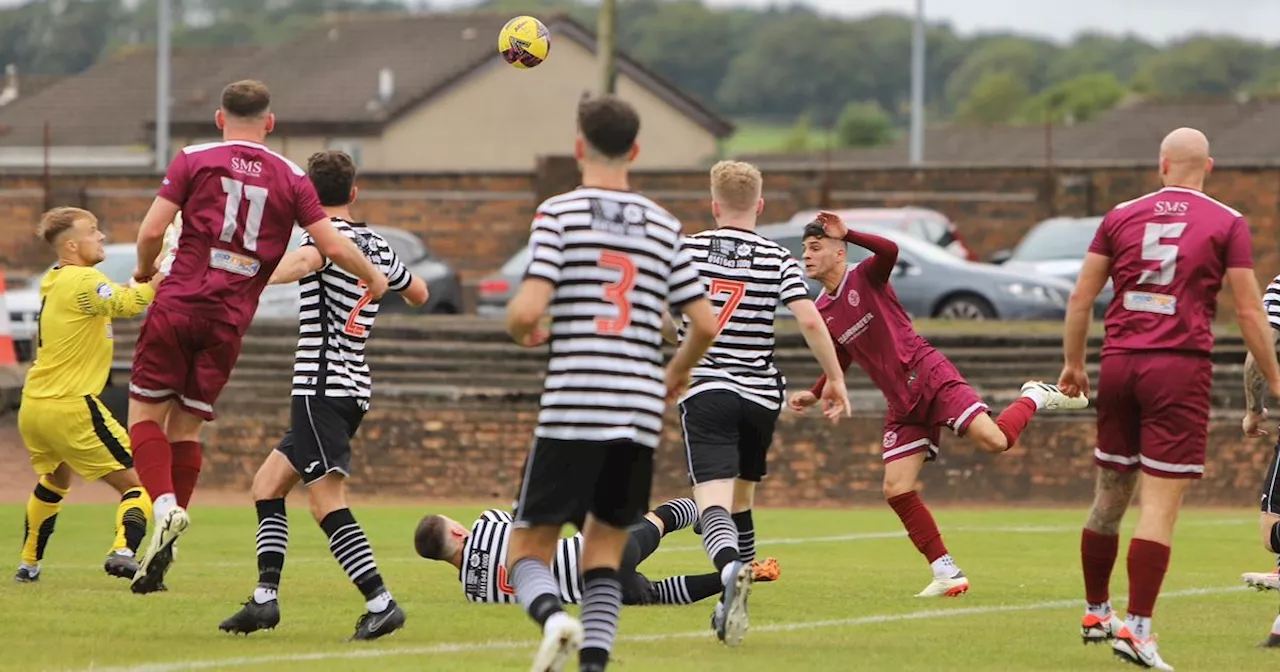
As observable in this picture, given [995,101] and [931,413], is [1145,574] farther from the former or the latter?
[995,101]

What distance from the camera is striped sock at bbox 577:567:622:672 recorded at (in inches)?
270

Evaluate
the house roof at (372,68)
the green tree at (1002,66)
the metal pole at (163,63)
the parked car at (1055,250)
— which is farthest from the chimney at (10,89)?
the green tree at (1002,66)

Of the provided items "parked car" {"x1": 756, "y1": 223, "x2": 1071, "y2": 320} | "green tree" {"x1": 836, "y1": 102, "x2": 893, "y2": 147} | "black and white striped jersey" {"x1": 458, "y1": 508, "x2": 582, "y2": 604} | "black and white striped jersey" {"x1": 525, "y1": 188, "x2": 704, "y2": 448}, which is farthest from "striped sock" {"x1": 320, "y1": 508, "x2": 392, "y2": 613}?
"green tree" {"x1": 836, "y1": 102, "x2": 893, "y2": 147}

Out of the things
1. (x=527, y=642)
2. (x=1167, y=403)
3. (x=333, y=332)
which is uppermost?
(x=333, y=332)

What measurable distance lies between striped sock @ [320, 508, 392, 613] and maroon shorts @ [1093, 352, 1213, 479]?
299 cm

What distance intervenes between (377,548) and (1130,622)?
6.39 metres

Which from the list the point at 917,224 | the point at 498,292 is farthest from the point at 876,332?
the point at 917,224

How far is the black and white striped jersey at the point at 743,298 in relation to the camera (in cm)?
945

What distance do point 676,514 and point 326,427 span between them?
2144mm

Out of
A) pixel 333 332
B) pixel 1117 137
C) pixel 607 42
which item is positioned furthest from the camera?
pixel 1117 137

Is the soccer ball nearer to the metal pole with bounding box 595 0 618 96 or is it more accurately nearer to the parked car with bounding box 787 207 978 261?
the parked car with bounding box 787 207 978 261

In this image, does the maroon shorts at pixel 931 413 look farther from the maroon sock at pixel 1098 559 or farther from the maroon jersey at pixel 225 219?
the maroon jersey at pixel 225 219

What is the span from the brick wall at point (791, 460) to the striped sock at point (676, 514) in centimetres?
796

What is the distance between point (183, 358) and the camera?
30.2ft
